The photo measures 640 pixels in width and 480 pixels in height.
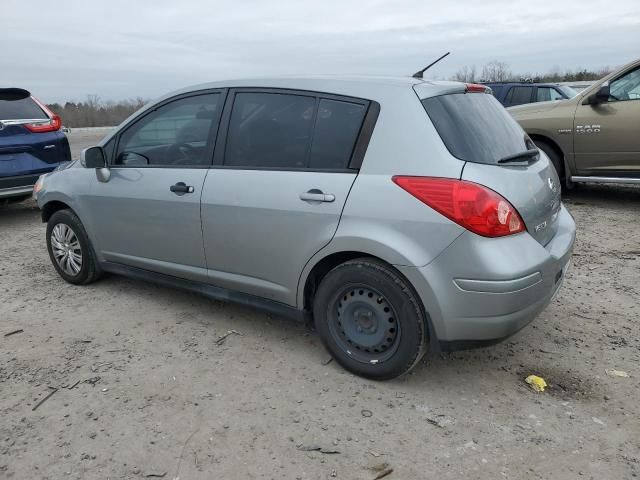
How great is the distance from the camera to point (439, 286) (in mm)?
2795

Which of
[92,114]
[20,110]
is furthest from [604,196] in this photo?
[92,114]

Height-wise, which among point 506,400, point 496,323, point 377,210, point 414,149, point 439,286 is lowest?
point 506,400

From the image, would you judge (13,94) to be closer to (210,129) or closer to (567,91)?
(210,129)

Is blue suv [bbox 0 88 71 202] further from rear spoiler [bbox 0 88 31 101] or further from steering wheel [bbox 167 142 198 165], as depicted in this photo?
steering wheel [bbox 167 142 198 165]

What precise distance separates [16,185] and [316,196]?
16.9 feet

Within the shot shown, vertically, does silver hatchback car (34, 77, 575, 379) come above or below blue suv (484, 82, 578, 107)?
below

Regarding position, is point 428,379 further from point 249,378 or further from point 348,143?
point 348,143

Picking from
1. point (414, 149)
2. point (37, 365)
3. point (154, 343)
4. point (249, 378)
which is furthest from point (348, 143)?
point (37, 365)

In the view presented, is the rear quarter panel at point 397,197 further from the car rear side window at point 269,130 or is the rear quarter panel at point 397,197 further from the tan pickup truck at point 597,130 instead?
the tan pickup truck at point 597,130

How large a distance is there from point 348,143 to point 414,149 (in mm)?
392

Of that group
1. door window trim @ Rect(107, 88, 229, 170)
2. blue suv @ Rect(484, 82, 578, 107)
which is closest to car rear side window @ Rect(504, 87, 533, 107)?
blue suv @ Rect(484, 82, 578, 107)

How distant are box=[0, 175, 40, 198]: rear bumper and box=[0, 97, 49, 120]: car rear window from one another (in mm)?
742

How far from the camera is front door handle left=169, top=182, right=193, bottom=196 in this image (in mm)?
3674

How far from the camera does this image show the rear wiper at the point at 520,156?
10.1 ft
